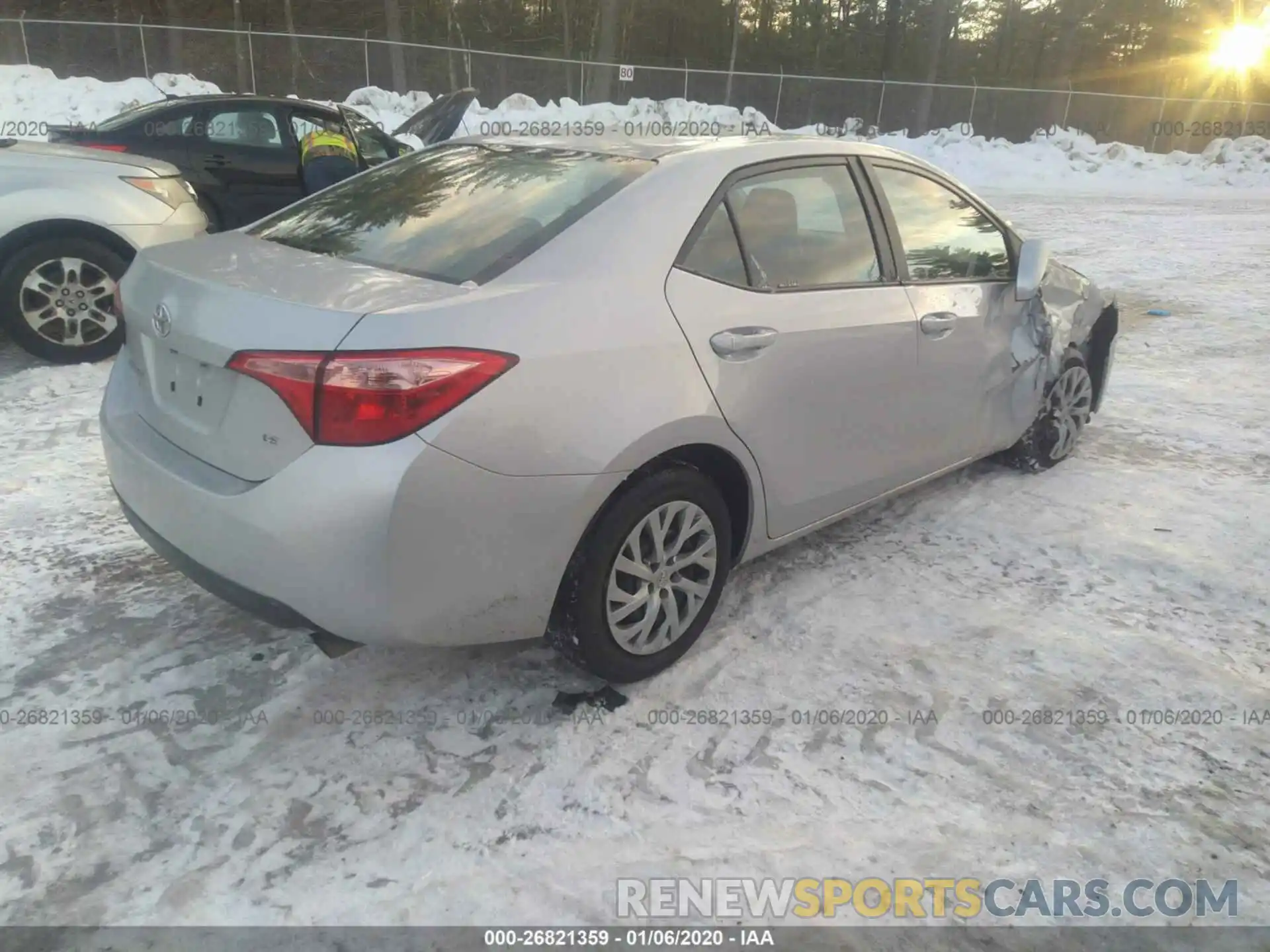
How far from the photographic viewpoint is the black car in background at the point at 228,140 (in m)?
8.09

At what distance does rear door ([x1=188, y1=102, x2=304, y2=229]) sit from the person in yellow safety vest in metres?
0.26

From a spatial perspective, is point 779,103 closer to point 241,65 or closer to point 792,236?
point 241,65

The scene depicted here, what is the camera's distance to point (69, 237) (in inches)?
212

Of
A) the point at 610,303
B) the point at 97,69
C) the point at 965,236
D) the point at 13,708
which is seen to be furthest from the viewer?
the point at 97,69

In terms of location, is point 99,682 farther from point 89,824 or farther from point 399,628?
point 399,628

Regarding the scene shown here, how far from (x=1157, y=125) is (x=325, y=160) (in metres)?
29.2

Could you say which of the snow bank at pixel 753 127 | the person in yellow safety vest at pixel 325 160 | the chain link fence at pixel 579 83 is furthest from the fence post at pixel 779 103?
the person in yellow safety vest at pixel 325 160

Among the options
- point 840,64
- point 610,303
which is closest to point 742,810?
point 610,303

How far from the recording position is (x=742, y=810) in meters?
2.43

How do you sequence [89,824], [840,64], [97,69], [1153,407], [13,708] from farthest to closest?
[840,64] → [97,69] → [1153,407] → [13,708] → [89,824]

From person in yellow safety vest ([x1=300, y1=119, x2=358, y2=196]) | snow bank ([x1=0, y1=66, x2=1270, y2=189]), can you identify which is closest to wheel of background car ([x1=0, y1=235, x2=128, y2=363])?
person in yellow safety vest ([x1=300, y1=119, x2=358, y2=196])

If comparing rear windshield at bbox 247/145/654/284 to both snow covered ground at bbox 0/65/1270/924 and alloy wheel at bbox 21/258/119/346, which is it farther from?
alloy wheel at bbox 21/258/119/346

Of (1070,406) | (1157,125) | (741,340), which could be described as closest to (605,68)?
(1157,125)

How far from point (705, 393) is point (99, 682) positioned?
2.04 meters
